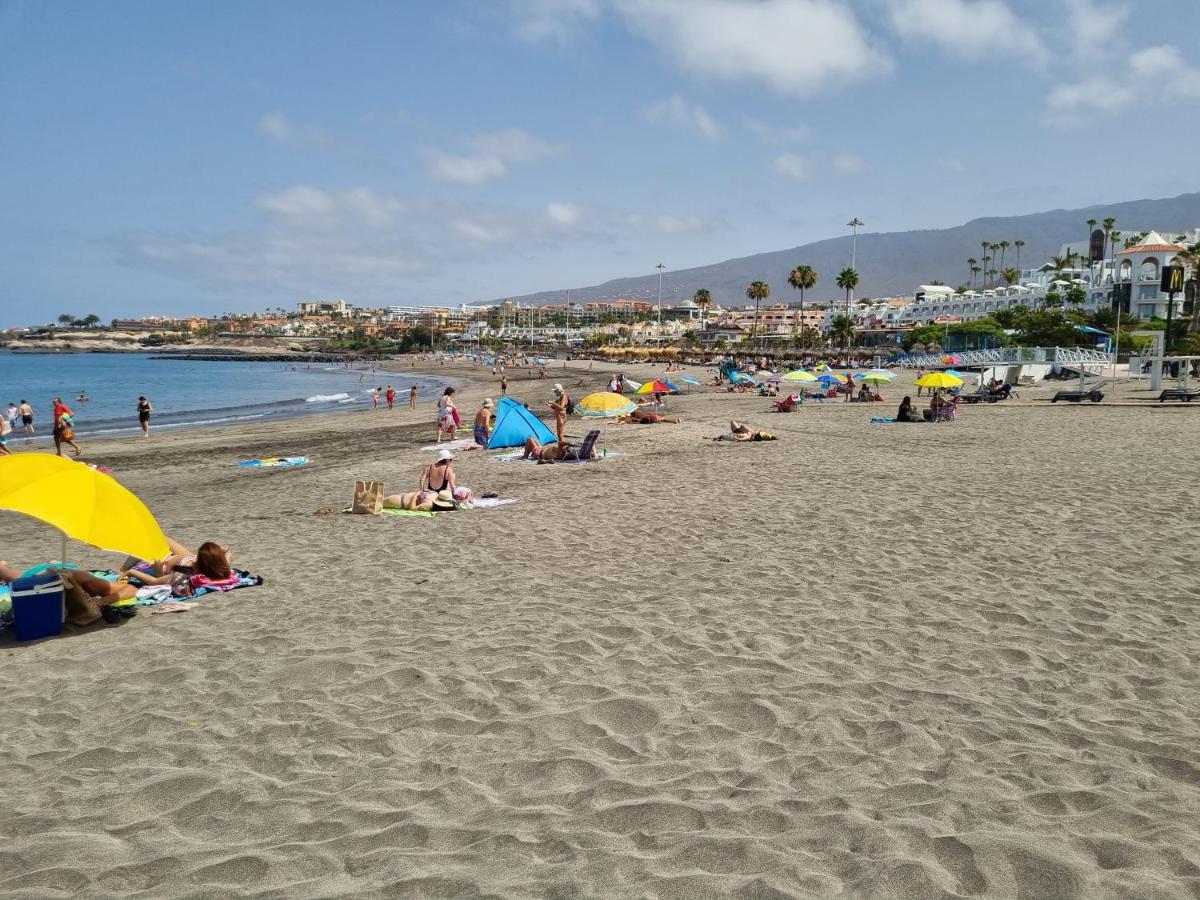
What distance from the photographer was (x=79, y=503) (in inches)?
194

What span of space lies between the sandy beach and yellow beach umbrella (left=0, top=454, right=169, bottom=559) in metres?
0.74

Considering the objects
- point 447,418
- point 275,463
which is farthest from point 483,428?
point 275,463

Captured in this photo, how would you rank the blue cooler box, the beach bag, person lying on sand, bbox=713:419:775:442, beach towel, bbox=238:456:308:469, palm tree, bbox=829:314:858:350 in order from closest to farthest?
the blue cooler box < the beach bag < beach towel, bbox=238:456:308:469 < person lying on sand, bbox=713:419:775:442 < palm tree, bbox=829:314:858:350

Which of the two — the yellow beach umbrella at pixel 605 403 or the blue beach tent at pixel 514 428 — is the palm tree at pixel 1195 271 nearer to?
the yellow beach umbrella at pixel 605 403

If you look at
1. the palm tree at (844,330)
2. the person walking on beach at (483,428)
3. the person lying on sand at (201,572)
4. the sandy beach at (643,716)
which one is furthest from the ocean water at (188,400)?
the palm tree at (844,330)

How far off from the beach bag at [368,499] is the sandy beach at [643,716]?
39.1 inches

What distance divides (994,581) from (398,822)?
480cm

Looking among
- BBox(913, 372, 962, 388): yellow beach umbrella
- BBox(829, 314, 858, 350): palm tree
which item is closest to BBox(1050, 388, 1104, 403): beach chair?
BBox(913, 372, 962, 388): yellow beach umbrella

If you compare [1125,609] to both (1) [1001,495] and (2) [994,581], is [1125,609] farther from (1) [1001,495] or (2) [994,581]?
(1) [1001,495]

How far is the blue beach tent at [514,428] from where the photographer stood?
1491 cm

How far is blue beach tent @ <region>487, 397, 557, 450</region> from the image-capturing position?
48.9 feet

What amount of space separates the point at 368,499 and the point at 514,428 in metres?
6.12

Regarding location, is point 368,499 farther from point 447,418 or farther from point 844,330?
point 844,330

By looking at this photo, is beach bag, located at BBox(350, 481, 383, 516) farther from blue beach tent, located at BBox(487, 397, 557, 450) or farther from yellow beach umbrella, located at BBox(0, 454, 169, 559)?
blue beach tent, located at BBox(487, 397, 557, 450)
